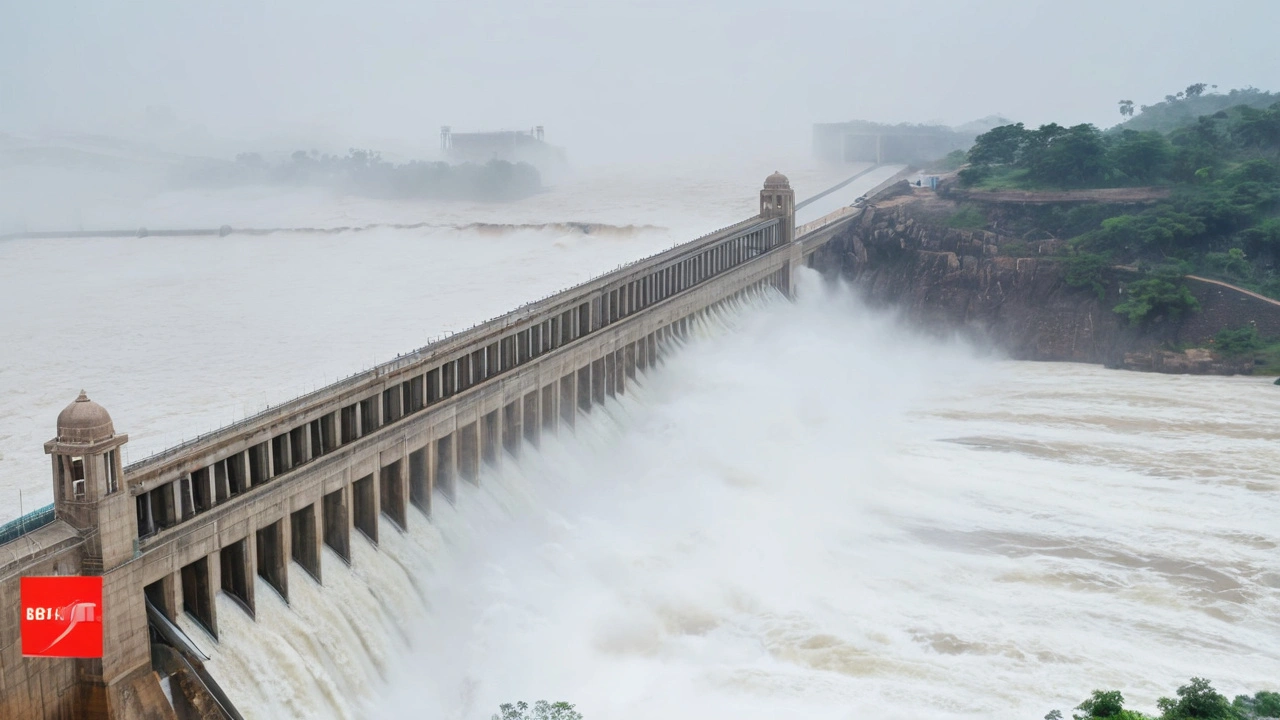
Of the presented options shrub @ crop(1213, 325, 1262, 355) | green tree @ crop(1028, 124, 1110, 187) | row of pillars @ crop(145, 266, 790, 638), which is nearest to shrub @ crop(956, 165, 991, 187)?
green tree @ crop(1028, 124, 1110, 187)

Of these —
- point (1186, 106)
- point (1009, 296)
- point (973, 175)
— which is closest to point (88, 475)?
point (1009, 296)

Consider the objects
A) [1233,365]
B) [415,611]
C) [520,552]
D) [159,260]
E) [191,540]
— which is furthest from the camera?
[159,260]

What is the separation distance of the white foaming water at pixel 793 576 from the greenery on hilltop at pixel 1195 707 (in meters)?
3.13

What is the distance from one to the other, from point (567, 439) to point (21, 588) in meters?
27.7

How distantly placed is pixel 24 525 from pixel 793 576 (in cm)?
2393

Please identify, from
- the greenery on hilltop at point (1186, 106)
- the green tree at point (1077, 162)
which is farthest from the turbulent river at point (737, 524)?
the greenery on hilltop at point (1186, 106)

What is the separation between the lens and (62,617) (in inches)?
1001

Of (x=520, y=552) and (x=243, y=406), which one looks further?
(x=243, y=406)

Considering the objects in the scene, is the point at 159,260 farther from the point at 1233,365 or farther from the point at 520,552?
the point at 1233,365

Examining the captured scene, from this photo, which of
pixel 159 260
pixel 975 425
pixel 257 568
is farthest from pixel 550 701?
pixel 159 260

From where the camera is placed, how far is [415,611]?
3553 centimetres

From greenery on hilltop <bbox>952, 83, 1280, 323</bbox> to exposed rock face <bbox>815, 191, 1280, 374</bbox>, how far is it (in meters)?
1.52

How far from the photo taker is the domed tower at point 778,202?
88.1 metres

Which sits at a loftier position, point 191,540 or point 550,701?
point 191,540
